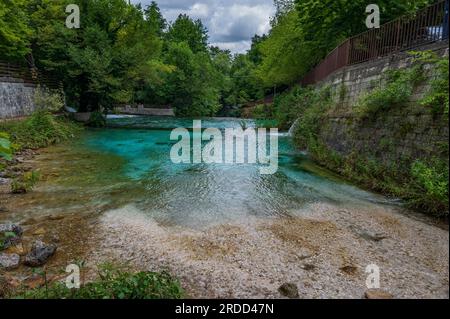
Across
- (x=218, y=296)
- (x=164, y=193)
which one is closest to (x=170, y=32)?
(x=164, y=193)

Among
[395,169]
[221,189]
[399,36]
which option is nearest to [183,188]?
[221,189]

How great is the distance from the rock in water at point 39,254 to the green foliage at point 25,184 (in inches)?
127

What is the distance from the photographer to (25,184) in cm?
693

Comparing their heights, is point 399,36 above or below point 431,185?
above

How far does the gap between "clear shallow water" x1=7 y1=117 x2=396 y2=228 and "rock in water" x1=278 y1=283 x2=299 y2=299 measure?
229 centimetres

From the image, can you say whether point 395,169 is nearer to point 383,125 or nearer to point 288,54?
point 383,125

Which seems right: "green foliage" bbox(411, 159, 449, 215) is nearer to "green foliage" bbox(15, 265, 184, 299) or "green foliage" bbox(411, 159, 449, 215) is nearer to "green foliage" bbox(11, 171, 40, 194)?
"green foliage" bbox(15, 265, 184, 299)

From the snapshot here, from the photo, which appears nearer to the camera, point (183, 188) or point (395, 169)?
point (395, 169)

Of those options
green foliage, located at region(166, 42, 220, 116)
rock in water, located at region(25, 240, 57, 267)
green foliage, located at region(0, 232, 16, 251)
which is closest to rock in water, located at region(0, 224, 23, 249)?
green foliage, located at region(0, 232, 16, 251)

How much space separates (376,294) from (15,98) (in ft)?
67.3

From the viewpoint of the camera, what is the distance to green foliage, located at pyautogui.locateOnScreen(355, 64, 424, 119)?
677cm

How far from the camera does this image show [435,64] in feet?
20.3

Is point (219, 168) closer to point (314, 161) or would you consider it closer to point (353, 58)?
point (314, 161)
